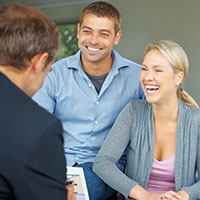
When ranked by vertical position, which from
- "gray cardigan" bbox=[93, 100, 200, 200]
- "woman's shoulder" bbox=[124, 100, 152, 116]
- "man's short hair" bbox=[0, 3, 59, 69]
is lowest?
"gray cardigan" bbox=[93, 100, 200, 200]

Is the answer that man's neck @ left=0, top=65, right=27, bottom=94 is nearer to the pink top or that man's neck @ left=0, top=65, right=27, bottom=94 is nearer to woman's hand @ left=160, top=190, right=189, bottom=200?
woman's hand @ left=160, top=190, right=189, bottom=200

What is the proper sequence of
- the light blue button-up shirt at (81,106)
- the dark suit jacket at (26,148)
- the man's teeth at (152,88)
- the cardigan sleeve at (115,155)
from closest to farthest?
the dark suit jacket at (26,148) < the cardigan sleeve at (115,155) < the man's teeth at (152,88) < the light blue button-up shirt at (81,106)

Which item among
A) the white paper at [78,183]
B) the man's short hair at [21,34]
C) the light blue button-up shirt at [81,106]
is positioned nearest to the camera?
the man's short hair at [21,34]

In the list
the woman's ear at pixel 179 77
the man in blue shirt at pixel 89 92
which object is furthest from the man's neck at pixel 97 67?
the woman's ear at pixel 179 77

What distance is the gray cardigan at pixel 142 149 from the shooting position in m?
1.77

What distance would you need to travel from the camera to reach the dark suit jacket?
0.83m

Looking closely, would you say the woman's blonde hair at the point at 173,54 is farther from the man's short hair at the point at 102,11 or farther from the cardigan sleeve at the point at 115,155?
the man's short hair at the point at 102,11

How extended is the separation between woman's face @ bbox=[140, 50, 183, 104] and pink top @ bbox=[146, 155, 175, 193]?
0.34 m

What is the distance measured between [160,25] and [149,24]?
181mm

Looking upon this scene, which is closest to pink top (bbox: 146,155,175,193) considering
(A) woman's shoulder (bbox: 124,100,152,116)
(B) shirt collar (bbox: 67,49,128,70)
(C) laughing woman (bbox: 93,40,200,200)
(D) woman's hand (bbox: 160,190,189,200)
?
(C) laughing woman (bbox: 93,40,200,200)

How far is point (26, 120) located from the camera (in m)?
0.85

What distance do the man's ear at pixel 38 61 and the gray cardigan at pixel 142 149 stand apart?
3.03 feet

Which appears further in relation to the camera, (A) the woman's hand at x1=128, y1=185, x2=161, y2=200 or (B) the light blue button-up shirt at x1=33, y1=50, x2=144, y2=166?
(B) the light blue button-up shirt at x1=33, y1=50, x2=144, y2=166

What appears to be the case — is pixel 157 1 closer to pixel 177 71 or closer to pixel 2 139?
pixel 177 71
